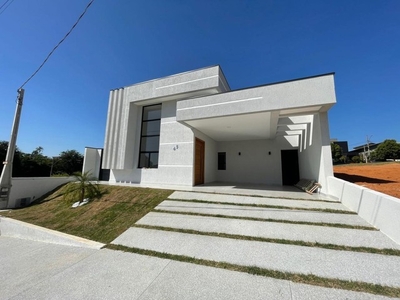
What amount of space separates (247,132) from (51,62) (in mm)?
9996

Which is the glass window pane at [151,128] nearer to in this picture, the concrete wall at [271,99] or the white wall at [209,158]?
the white wall at [209,158]

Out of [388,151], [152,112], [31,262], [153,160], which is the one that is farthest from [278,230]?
[388,151]

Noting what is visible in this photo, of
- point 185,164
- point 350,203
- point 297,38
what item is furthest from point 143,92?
point 350,203

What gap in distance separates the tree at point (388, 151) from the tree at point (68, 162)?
1945 inches

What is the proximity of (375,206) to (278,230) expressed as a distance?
2.21m

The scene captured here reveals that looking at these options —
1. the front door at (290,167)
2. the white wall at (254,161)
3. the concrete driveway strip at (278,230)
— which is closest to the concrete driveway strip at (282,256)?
the concrete driveway strip at (278,230)

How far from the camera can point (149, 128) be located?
11.0 m

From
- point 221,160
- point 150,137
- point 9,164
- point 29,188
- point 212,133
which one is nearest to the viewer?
point 9,164

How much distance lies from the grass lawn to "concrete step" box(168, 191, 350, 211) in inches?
37.3

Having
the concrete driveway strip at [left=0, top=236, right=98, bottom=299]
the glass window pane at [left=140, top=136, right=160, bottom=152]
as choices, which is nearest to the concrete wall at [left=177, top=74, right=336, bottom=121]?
the glass window pane at [left=140, top=136, right=160, bottom=152]

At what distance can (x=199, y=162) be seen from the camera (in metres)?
9.78

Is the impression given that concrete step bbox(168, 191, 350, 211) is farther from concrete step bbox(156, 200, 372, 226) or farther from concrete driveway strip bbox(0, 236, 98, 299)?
concrete driveway strip bbox(0, 236, 98, 299)

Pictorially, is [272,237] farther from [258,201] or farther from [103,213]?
[103,213]

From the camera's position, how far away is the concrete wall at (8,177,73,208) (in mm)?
9422
